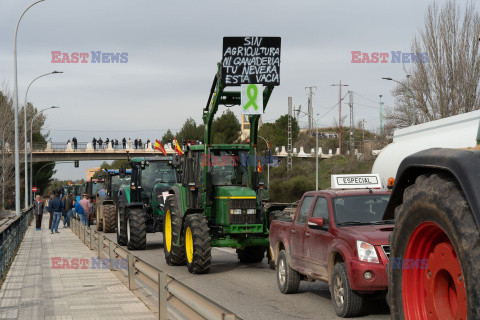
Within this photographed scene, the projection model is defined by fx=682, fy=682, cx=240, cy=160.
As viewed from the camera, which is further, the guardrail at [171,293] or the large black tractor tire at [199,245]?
the large black tractor tire at [199,245]

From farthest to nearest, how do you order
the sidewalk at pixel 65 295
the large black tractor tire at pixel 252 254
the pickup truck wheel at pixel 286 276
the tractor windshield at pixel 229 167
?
1. the large black tractor tire at pixel 252 254
2. the tractor windshield at pixel 229 167
3. the pickup truck wheel at pixel 286 276
4. the sidewalk at pixel 65 295

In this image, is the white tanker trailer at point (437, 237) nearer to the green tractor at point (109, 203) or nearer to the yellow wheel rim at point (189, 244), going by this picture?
the yellow wheel rim at point (189, 244)

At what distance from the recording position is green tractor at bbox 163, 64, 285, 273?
14.7 meters

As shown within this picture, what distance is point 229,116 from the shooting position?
11288 cm

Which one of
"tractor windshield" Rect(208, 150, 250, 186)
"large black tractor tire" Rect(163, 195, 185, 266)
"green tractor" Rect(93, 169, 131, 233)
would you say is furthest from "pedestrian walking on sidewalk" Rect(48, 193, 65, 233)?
"tractor windshield" Rect(208, 150, 250, 186)

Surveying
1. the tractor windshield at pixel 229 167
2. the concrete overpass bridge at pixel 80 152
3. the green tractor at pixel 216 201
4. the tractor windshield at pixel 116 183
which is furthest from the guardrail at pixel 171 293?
the concrete overpass bridge at pixel 80 152

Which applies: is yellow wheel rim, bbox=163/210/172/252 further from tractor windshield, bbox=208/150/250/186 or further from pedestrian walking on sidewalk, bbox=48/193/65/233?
pedestrian walking on sidewalk, bbox=48/193/65/233

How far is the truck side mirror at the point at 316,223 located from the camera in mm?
9750

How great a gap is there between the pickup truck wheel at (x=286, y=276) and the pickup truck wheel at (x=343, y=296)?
1860mm

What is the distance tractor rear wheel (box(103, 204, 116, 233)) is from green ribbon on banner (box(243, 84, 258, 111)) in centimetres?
1615

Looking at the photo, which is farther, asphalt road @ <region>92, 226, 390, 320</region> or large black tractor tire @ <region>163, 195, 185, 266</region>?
large black tractor tire @ <region>163, 195, 185, 266</region>

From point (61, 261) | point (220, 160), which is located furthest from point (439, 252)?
point (61, 261)

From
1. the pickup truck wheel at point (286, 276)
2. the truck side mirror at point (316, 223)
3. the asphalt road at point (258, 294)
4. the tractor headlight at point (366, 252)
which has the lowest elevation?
the asphalt road at point (258, 294)

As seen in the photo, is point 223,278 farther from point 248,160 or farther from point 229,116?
point 229,116
